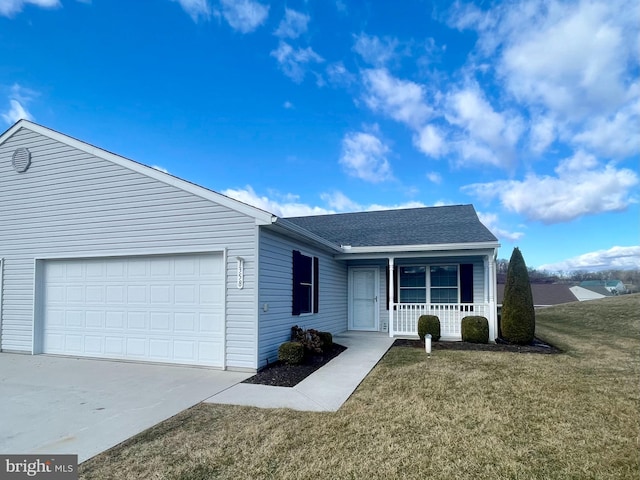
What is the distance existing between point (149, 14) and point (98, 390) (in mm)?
9400

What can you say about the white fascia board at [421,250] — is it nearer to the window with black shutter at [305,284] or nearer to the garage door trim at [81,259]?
the window with black shutter at [305,284]

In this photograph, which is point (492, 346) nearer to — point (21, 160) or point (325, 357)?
point (325, 357)

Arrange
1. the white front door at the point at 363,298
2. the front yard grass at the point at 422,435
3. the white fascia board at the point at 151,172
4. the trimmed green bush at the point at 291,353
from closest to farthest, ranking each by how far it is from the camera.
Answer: the front yard grass at the point at 422,435
the white fascia board at the point at 151,172
the trimmed green bush at the point at 291,353
the white front door at the point at 363,298

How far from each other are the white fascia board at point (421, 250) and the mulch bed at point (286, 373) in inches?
165

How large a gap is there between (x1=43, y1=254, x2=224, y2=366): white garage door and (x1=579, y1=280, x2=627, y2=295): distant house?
54.1m

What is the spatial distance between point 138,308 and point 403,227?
29.6ft

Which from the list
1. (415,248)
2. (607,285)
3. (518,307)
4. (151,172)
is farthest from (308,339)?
(607,285)

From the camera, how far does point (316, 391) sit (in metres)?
5.62

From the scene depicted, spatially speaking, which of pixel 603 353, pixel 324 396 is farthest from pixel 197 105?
pixel 603 353

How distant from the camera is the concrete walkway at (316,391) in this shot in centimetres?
505

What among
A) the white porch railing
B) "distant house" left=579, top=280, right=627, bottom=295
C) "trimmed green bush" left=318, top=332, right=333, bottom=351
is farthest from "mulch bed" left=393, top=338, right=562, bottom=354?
"distant house" left=579, top=280, right=627, bottom=295

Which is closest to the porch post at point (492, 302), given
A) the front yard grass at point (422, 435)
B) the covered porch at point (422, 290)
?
the covered porch at point (422, 290)

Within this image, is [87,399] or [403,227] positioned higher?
[403,227]

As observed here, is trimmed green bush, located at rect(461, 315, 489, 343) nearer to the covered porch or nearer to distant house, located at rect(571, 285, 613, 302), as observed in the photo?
the covered porch
